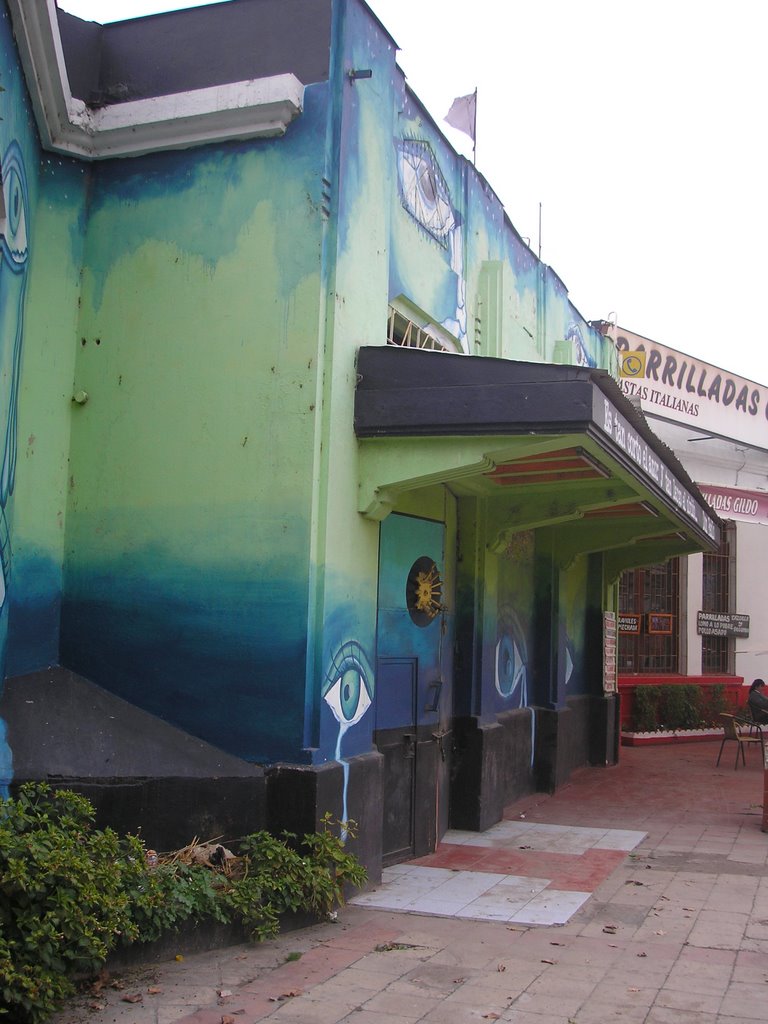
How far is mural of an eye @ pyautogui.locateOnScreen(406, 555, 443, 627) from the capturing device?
29.8ft

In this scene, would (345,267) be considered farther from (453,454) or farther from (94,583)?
(94,583)

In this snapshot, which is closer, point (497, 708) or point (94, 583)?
point (94, 583)

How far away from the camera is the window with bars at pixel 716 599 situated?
21.3 meters

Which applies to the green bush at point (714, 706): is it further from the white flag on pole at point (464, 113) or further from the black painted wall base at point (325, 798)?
the black painted wall base at point (325, 798)

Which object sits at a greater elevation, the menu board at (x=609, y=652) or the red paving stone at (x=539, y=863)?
the menu board at (x=609, y=652)

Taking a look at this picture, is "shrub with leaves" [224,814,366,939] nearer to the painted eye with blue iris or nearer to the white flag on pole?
the painted eye with blue iris

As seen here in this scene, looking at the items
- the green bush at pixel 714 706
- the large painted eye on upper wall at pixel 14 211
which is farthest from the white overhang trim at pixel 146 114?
the green bush at pixel 714 706

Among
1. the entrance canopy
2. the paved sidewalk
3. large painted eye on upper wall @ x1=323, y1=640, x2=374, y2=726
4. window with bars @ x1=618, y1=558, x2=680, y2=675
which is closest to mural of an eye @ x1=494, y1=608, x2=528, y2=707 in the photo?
the paved sidewalk

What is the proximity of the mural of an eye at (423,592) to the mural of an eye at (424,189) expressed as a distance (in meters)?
3.12

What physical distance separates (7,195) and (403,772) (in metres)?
5.46

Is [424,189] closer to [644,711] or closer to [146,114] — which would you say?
[146,114]

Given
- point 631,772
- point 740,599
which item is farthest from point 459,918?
point 740,599

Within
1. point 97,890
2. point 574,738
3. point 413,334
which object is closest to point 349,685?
point 97,890

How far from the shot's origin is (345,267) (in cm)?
765
